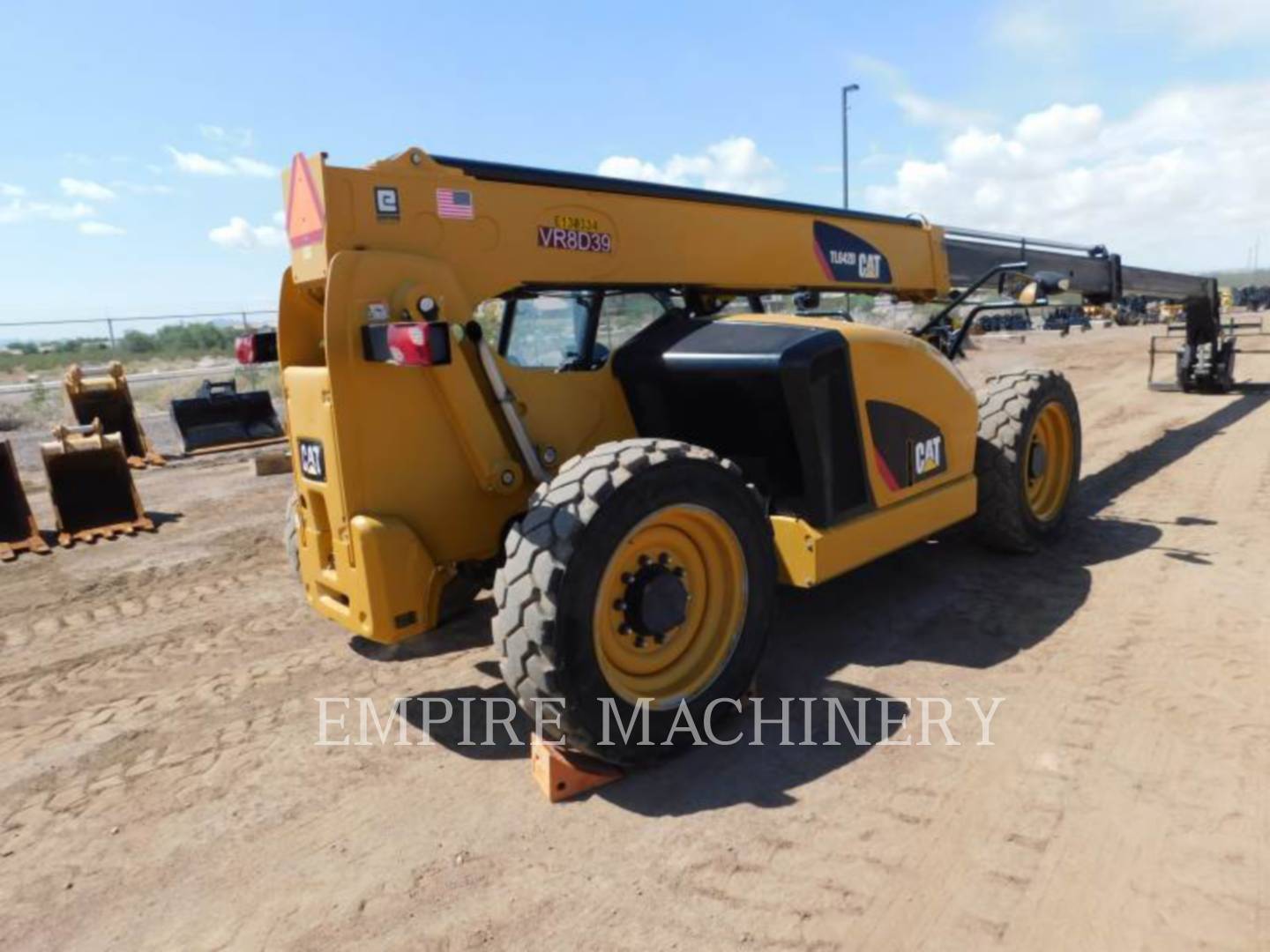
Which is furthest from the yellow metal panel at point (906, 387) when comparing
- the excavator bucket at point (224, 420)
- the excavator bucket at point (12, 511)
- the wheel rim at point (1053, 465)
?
the excavator bucket at point (224, 420)

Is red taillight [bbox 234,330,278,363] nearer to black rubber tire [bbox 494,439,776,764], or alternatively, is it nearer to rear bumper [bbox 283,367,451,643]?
rear bumper [bbox 283,367,451,643]

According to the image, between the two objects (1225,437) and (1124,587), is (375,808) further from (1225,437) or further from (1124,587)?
(1225,437)

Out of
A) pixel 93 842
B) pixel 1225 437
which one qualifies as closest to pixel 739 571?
pixel 93 842

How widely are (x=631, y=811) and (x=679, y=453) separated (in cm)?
130

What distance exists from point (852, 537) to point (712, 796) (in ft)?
4.90

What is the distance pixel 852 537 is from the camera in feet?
13.4

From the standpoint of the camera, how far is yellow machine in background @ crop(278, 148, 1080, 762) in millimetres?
3125

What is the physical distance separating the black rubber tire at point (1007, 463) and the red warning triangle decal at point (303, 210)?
396 centimetres

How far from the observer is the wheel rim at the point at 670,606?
3270mm

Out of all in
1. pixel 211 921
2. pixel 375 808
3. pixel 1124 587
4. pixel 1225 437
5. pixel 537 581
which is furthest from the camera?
pixel 1225 437

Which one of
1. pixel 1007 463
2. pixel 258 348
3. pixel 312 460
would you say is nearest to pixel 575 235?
pixel 312 460

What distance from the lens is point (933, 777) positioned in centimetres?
318

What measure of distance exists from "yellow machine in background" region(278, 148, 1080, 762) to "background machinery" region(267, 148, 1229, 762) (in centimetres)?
1

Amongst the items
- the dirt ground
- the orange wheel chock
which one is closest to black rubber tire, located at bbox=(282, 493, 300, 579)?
the dirt ground
